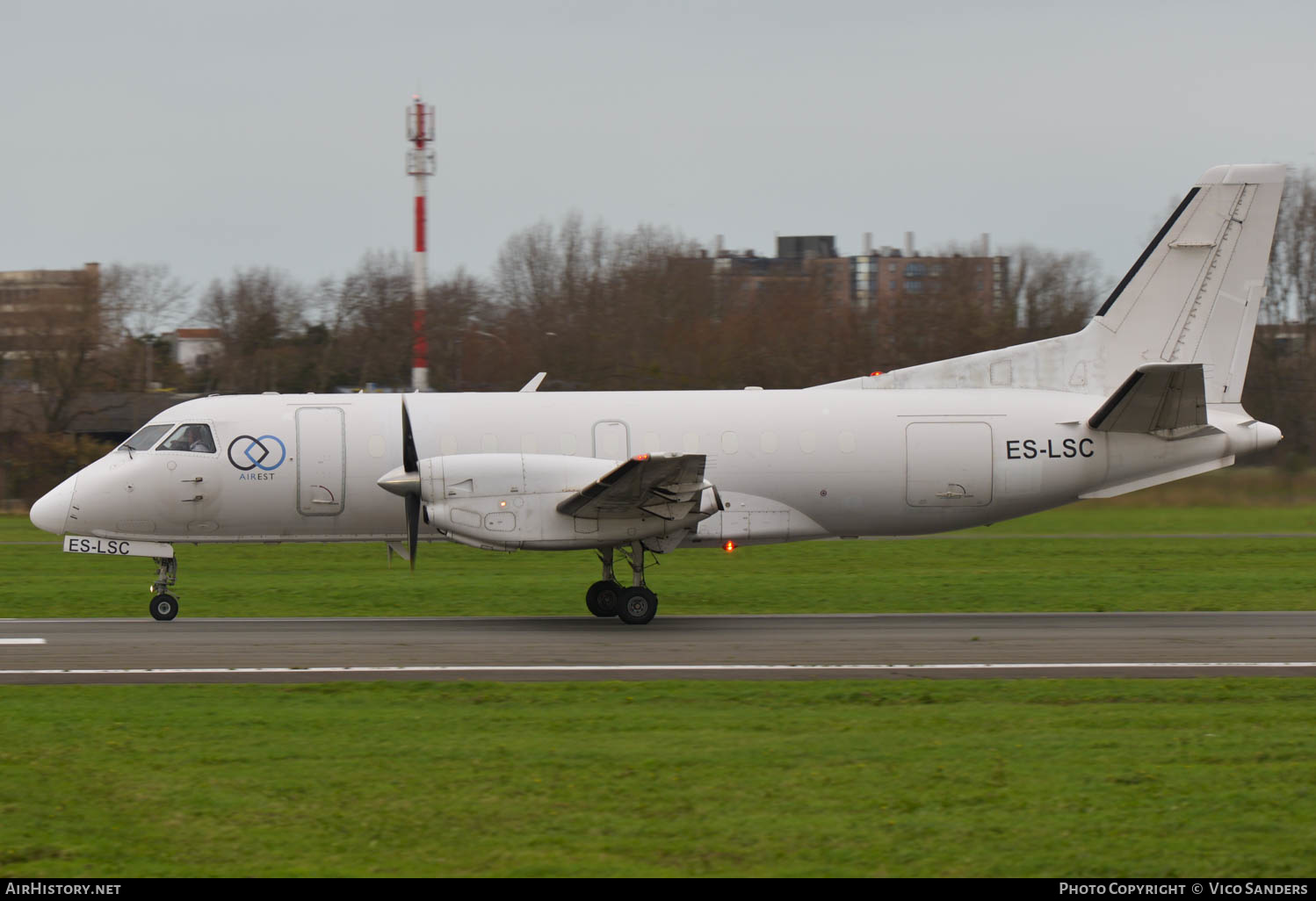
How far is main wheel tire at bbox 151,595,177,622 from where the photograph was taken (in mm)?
17859

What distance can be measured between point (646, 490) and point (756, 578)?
7.65m

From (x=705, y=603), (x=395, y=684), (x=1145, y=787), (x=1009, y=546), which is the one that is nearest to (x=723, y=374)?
(x=1009, y=546)

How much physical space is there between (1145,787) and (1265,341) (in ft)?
139

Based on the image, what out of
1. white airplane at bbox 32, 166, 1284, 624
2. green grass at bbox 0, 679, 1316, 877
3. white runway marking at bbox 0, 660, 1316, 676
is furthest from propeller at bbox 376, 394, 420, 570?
green grass at bbox 0, 679, 1316, 877

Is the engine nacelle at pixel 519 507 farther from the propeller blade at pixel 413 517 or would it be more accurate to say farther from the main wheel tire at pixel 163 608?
the main wheel tire at pixel 163 608

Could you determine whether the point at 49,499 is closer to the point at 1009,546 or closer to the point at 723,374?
the point at 1009,546

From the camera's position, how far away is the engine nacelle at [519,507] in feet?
54.6

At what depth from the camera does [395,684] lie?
1275cm

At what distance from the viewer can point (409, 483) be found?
1666 cm

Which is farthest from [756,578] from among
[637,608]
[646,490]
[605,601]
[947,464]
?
[646,490]

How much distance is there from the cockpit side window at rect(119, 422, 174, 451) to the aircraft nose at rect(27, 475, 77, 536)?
0.90m

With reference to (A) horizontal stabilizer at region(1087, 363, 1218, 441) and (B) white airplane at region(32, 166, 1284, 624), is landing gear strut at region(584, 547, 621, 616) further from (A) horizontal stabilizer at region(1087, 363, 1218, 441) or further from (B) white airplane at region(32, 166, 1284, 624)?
(A) horizontal stabilizer at region(1087, 363, 1218, 441)

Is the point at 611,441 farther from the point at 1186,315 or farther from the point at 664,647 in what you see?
the point at 1186,315

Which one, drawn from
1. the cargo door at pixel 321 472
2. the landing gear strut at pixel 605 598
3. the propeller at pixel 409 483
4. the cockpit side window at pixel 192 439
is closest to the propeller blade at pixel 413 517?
the propeller at pixel 409 483
